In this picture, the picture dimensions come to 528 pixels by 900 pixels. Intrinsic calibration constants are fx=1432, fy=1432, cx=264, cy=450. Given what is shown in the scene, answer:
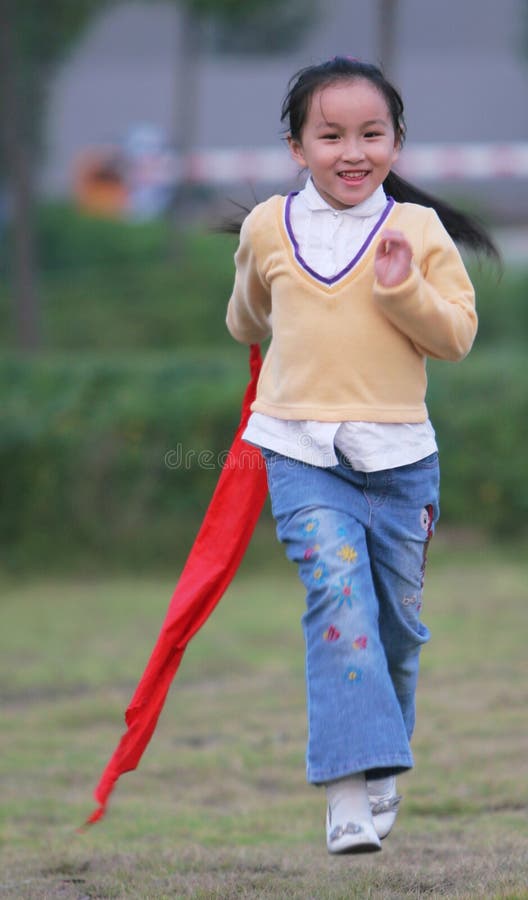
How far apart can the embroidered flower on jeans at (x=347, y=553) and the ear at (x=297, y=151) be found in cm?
93

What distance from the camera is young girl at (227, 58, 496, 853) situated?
318 centimetres

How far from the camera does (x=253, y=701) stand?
21.9 ft

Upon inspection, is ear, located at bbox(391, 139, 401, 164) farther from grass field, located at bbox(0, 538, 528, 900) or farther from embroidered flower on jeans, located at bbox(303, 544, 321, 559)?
grass field, located at bbox(0, 538, 528, 900)

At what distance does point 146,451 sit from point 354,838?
20.2 feet

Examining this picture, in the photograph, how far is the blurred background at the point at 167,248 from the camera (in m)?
9.14

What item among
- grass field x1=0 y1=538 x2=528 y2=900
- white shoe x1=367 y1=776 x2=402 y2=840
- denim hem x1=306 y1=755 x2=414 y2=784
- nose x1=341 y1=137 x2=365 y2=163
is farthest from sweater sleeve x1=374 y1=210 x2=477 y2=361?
grass field x1=0 y1=538 x2=528 y2=900

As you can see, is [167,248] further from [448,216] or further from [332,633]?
[332,633]

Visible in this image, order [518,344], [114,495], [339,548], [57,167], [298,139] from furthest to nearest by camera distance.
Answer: [57,167] → [518,344] → [114,495] → [298,139] → [339,548]

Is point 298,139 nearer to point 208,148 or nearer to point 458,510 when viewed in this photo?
point 458,510

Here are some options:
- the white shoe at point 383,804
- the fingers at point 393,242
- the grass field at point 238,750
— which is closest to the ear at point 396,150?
the fingers at point 393,242

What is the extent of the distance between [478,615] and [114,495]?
2.50 meters

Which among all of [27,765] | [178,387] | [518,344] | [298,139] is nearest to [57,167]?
[518,344]

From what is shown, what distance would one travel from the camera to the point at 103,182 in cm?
2536

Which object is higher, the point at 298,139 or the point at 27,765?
the point at 298,139
